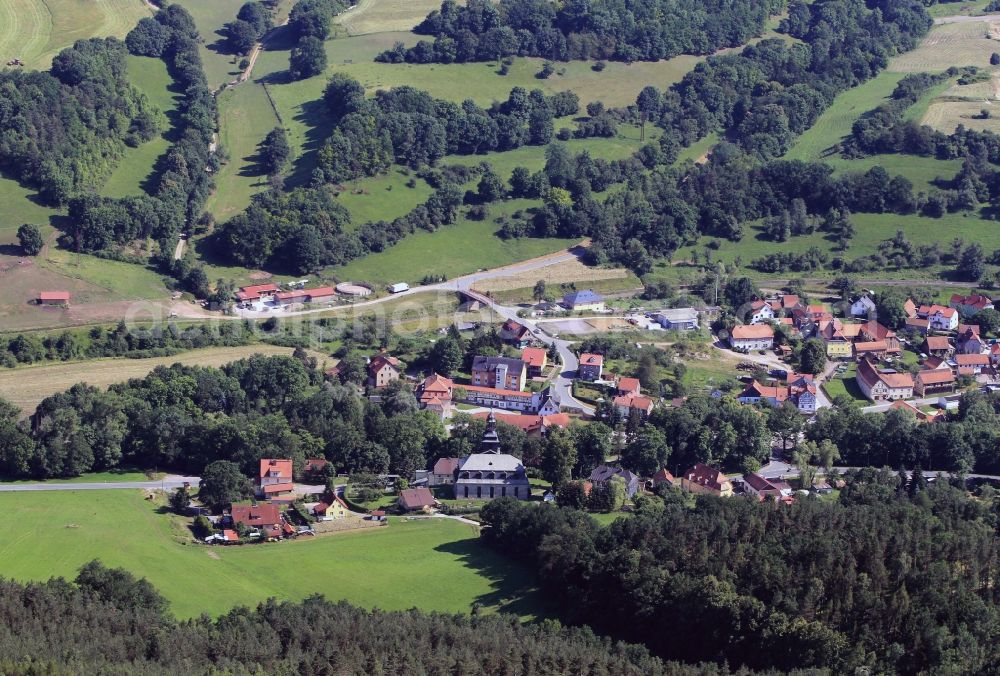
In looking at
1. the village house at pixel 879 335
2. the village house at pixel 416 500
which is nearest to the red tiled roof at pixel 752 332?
the village house at pixel 879 335

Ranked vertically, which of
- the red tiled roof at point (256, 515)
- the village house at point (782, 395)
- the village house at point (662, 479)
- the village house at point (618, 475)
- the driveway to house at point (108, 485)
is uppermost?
the village house at point (782, 395)

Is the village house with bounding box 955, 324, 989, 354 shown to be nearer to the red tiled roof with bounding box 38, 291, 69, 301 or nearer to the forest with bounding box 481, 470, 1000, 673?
the forest with bounding box 481, 470, 1000, 673

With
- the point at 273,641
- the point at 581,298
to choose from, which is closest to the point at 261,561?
the point at 273,641

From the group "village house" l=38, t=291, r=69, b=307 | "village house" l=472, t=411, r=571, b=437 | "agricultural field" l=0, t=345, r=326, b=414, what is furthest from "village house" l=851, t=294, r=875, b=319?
"village house" l=38, t=291, r=69, b=307

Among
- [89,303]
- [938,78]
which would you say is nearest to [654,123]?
[938,78]

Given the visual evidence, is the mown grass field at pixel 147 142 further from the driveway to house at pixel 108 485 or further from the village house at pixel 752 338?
the village house at pixel 752 338
